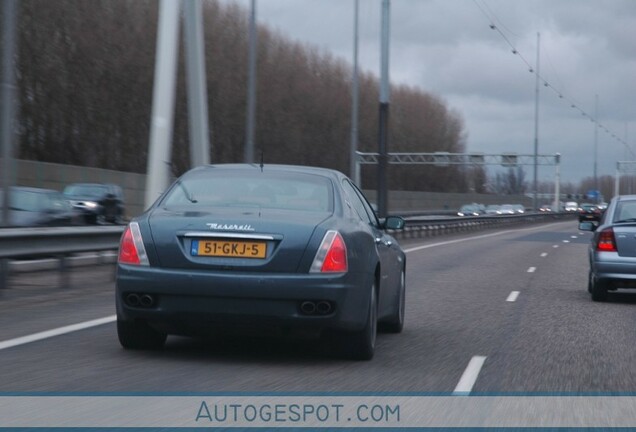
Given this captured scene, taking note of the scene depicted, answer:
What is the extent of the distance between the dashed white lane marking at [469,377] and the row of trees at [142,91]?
157 feet

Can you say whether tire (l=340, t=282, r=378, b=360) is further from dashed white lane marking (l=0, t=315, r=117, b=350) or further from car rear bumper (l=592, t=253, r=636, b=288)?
car rear bumper (l=592, t=253, r=636, b=288)

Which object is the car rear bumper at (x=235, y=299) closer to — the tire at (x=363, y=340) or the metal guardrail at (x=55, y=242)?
the tire at (x=363, y=340)

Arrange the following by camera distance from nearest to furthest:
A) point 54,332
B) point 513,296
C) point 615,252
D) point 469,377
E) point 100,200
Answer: point 469,377 < point 54,332 < point 615,252 < point 513,296 < point 100,200

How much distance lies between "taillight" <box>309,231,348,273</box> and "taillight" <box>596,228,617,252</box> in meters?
8.42

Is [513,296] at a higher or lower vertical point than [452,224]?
higher

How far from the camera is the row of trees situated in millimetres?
56375

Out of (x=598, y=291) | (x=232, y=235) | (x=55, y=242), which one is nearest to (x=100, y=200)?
(x=55, y=242)

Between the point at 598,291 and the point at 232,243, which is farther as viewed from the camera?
the point at 598,291

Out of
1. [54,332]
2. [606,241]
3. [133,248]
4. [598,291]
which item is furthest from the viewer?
Answer: [598,291]

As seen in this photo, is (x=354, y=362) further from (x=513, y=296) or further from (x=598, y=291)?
(x=513, y=296)

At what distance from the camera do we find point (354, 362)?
9.00 metres

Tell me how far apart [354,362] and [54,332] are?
2.85 m

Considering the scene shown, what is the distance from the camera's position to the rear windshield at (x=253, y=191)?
8.96 meters

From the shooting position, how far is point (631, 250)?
15.8 meters
